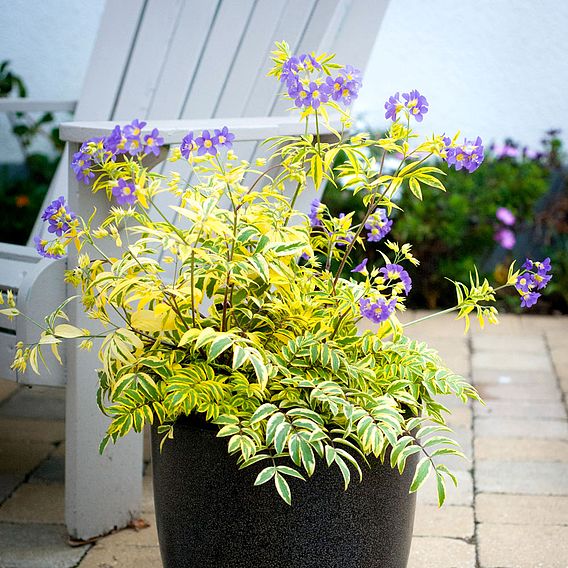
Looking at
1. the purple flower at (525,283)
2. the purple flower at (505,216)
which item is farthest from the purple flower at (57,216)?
the purple flower at (505,216)

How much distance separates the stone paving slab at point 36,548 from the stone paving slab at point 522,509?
30.5 inches

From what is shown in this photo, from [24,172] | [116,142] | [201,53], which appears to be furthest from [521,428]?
[24,172]

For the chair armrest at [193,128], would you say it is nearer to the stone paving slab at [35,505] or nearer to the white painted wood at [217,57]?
the white painted wood at [217,57]

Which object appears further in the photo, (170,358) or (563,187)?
(563,187)

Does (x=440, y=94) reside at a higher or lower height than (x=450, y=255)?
higher

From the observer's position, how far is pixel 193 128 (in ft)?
6.04

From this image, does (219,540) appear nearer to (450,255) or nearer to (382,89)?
(450,255)

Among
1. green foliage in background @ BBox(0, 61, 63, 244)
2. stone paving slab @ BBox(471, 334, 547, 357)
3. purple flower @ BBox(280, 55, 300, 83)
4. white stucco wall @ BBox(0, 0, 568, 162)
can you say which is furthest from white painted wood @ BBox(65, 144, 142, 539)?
white stucco wall @ BBox(0, 0, 568, 162)

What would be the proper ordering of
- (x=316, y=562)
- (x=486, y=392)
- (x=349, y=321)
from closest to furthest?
(x=316, y=562) < (x=349, y=321) < (x=486, y=392)

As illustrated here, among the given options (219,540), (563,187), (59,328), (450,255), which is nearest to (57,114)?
(450,255)

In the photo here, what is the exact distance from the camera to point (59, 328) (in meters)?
1.64

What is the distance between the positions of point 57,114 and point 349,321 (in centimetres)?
322

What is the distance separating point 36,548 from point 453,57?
10.5 ft

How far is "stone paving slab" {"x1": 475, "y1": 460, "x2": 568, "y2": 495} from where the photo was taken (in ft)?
7.75
